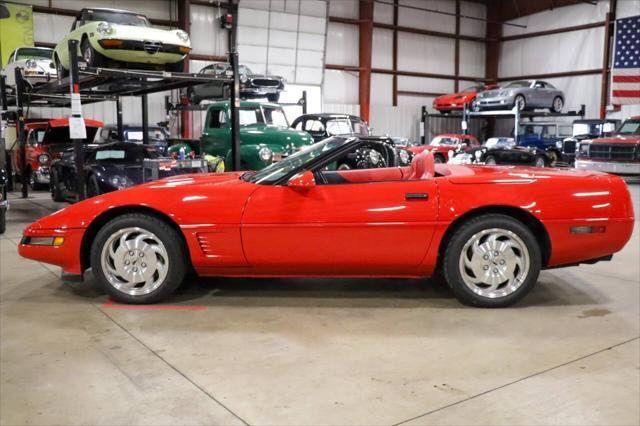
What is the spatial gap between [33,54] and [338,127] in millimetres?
7349

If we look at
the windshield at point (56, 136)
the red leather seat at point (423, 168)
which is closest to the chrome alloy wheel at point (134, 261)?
the red leather seat at point (423, 168)

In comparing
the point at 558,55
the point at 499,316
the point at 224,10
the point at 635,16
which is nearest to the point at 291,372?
the point at 499,316

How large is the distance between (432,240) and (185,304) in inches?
71.7

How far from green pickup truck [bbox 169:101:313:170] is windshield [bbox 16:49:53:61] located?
500cm

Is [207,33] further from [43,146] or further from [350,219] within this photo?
[350,219]

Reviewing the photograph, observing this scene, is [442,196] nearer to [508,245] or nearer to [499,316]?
[508,245]

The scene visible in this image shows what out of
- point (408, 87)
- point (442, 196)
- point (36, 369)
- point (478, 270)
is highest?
point (408, 87)

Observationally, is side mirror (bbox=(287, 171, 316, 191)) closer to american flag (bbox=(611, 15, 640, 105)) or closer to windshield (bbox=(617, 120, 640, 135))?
windshield (bbox=(617, 120, 640, 135))

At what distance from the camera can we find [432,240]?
13.0 ft

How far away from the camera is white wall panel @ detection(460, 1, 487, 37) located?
27.5 meters

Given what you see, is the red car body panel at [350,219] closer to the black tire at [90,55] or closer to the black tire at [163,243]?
the black tire at [163,243]

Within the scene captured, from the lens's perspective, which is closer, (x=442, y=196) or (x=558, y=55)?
(x=442, y=196)

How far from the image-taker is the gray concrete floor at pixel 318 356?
102 inches

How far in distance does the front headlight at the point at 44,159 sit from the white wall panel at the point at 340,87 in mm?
13006
